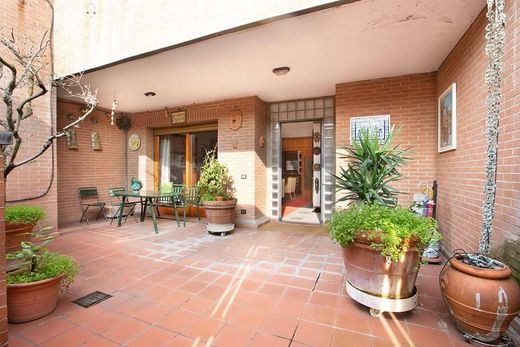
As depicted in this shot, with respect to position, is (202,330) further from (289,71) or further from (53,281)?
(289,71)

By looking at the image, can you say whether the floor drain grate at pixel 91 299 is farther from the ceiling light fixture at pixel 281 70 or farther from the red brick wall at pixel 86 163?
the red brick wall at pixel 86 163

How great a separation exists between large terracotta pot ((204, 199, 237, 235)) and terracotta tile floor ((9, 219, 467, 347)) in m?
0.72

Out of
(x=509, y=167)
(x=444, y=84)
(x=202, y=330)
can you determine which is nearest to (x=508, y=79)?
(x=509, y=167)

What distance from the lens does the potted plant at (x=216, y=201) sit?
14.2ft

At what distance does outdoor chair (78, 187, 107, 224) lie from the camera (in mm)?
5359

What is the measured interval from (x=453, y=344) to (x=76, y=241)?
16.1ft

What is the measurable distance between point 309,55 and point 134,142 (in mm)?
5208

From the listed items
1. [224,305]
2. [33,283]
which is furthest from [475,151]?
[33,283]

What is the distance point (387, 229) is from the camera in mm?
1837

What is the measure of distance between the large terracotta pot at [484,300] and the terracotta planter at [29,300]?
120 inches

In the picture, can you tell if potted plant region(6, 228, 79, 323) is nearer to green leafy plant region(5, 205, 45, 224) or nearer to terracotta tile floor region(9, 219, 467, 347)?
terracotta tile floor region(9, 219, 467, 347)

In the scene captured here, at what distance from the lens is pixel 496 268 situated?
5.28 feet

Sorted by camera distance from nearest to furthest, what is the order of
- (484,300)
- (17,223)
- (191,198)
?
(484,300)
(17,223)
(191,198)

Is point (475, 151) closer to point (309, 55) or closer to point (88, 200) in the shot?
point (309, 55)
